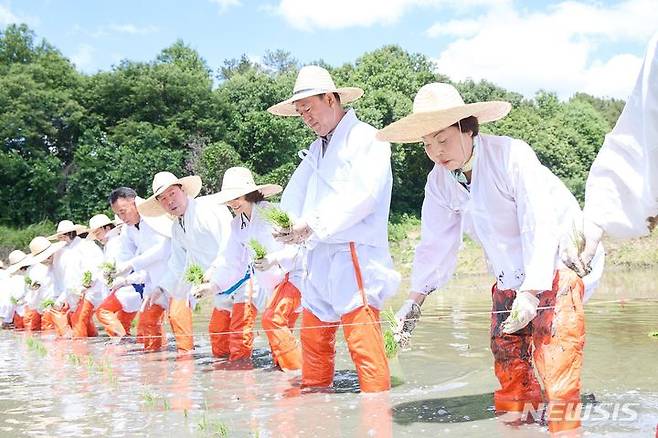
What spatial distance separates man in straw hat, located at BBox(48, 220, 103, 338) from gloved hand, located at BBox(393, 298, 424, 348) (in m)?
8.09

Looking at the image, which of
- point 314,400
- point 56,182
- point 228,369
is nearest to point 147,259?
point 228,369

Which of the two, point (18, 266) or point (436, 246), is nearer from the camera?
point (436, 246)

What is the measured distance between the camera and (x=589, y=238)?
263 centimetres

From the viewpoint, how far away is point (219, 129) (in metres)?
34.0

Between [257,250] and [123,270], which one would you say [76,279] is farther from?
[257,250]

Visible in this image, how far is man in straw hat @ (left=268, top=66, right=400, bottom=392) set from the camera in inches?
198

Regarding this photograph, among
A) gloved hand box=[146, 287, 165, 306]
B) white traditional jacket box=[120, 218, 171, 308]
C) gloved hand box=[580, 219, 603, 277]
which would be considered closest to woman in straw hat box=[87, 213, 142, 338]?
white traditional jacket box=[120, 218, 171, 308]

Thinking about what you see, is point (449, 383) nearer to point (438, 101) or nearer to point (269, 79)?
point (438, 101)

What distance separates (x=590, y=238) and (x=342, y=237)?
2594 mm

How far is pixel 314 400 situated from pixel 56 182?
2910 cm

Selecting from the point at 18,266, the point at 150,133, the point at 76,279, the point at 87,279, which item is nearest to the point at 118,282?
the point at 87,279

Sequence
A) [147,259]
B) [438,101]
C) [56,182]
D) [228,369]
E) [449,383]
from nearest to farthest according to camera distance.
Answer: [438,101] → [449,383] → [228,369] → [147,259] → [56,182]

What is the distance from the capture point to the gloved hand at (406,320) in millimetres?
4543

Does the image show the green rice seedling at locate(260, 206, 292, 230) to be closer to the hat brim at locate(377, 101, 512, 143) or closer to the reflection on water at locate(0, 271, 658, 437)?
the hat brim at locate(377, 101, 512, 143)
